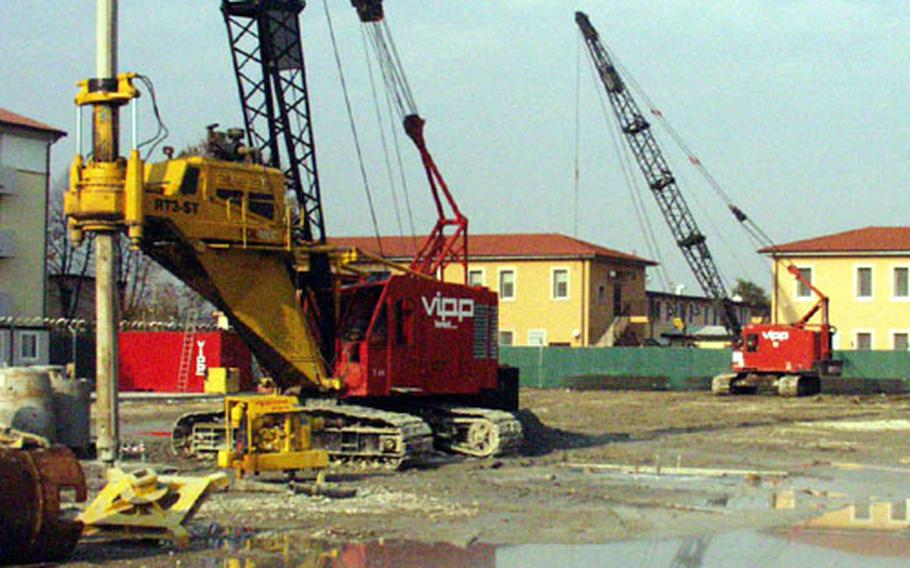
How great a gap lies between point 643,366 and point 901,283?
1737cm

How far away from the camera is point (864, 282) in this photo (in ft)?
227

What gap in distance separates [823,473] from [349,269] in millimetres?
8020

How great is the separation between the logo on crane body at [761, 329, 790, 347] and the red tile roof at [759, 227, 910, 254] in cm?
1743

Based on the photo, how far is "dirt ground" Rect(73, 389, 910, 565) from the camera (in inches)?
555

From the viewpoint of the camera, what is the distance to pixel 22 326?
48938mm

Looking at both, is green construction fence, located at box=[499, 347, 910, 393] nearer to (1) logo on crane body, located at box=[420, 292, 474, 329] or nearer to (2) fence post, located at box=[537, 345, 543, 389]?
(2) fence post, located at box=[537, 345, 543, 389]

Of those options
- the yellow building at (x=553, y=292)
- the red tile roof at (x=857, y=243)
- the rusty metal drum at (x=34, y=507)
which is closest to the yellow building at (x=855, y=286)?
the red tile roof at (x=857, y=243)

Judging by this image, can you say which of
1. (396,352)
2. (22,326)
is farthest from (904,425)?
(22,326)

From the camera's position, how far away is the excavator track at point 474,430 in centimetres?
2211

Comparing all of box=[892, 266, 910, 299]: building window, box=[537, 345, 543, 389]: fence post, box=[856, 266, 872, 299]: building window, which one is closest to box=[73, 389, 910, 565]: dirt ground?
box=[537, 345, 543, 389]: fence post

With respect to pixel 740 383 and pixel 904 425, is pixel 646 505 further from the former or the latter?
pixel 740 383

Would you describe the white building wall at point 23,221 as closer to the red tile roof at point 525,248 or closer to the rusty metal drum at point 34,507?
the red tile roof at point 525,248

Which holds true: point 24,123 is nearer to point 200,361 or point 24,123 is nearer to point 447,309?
point 200,361

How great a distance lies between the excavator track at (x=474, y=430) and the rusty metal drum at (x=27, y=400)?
6529 mm
